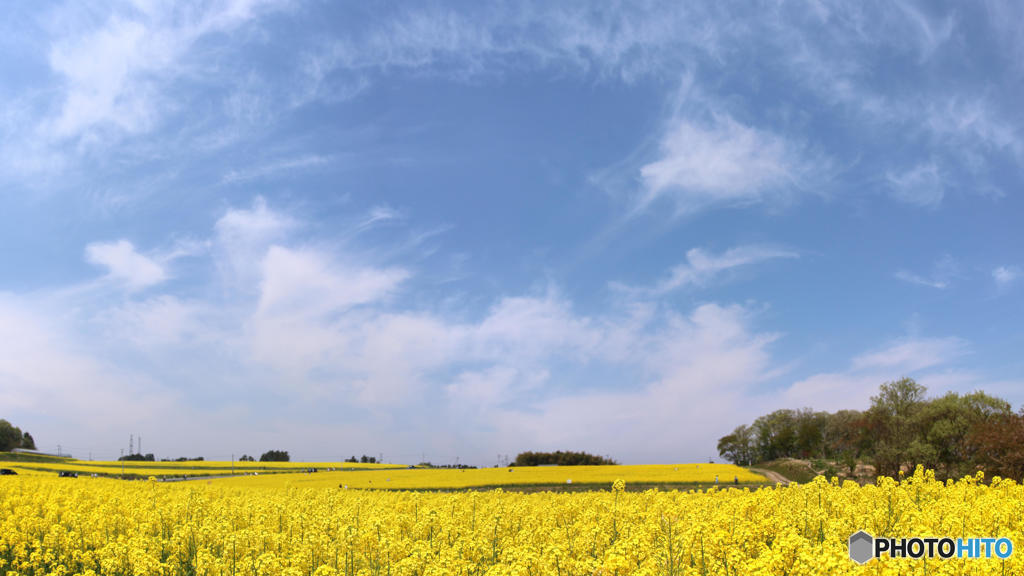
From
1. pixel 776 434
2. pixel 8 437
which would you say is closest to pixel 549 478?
pixel 776 434

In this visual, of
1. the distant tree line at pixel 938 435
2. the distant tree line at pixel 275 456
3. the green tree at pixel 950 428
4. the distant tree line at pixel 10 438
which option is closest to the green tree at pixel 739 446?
the distant tree line at pixel 938 435

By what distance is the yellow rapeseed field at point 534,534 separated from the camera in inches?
358

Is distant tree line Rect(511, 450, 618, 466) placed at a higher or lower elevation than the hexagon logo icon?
lower

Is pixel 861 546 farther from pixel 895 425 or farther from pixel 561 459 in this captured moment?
pixel 561 459

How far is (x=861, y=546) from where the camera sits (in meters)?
10.5

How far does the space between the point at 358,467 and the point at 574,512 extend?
84.9 m

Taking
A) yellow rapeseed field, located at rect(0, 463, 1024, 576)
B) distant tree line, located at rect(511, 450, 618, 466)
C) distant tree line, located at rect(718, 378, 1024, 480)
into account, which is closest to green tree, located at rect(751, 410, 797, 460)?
distant tree line, located at rect(718, 378, 1024, 480)

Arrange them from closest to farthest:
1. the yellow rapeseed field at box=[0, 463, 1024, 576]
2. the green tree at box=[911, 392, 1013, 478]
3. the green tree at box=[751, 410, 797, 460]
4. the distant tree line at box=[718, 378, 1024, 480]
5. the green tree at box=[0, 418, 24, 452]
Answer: the yellow rapeseed field at box=[0, 463, 1024, 576] → the distant tree line at box=[718, 378, 1024, 480] → the green tree at box=[911, 392, 1013, 478] → the green tree at box=[751, 410, 797, 460] → the green tree at box=[0, 418, 24, 452]

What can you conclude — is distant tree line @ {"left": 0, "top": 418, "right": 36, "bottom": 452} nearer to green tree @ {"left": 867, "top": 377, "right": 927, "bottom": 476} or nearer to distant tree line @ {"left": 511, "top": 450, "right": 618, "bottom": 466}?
distant tree line @ {"left": 511, "top": 450, "right": 618, "bottom": 466}

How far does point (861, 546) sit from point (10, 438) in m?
147

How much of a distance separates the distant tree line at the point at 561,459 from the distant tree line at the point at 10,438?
9660 centimetres

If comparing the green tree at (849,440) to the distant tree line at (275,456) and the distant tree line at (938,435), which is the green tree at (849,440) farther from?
the distant tree line at (275,456)

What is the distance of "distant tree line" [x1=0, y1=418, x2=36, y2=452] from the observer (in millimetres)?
112500

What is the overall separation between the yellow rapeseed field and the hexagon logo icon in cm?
25
